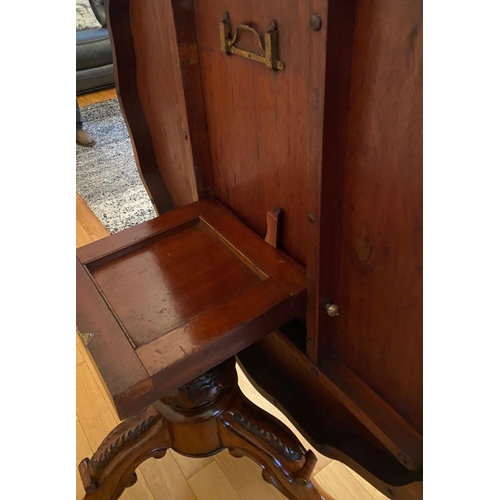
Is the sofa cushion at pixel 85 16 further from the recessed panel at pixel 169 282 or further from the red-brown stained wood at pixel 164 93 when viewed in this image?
the recessed panel at pixel 169 282

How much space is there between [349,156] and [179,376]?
0.36m

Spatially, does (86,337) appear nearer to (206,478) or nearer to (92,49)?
(206,478)

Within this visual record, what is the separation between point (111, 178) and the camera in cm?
271

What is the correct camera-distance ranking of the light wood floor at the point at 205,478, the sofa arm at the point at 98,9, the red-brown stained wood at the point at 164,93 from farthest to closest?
the sofa arm at the point at 98,9
the light wood floor at the point at 205,478
the red-brown stained wood at the point at 164,93

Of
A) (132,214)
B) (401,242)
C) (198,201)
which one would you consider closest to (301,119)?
(401,242)

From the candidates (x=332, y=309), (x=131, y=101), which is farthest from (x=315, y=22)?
(x=131, y=101)

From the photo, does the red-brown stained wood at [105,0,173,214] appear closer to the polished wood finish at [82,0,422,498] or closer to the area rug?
the polished wood finish at [82,0,422,498]

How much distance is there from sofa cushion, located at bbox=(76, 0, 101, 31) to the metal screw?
406 cm

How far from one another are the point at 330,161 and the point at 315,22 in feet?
0.49

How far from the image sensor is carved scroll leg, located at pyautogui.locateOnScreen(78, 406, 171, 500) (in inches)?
40.9

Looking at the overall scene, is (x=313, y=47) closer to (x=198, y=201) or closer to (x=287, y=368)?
(x=198, y=201)

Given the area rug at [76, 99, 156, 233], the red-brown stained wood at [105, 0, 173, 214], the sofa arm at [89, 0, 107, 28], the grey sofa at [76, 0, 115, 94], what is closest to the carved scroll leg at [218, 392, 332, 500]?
the red-brown stained wood at [105, 0, 173, 214]

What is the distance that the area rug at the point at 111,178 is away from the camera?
93.0 inches

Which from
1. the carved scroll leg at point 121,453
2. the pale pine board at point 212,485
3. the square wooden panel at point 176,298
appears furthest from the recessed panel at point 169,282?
the pale pine board at point 212,485
